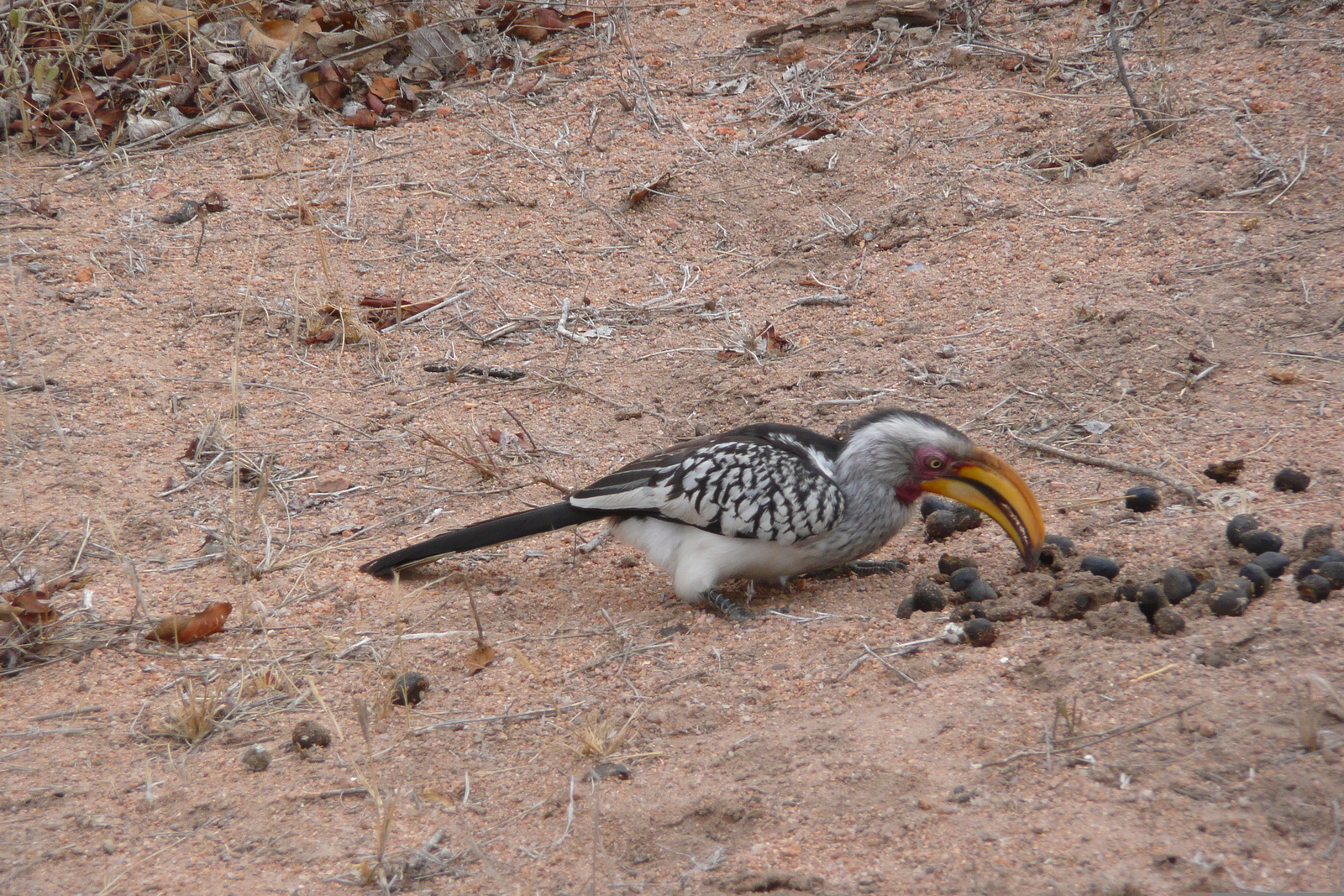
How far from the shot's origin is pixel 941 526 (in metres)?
3.82

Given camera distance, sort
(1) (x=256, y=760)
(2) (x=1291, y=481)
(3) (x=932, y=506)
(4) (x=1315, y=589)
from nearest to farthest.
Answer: (4) (x=1315, y=589) < (1) (x=256, y=760) < (2) (x=1291, y=481) < (3) (x=932, y=506)

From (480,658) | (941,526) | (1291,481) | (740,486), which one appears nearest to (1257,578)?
(1291,481)

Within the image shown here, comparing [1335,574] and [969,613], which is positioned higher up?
[1335,574]

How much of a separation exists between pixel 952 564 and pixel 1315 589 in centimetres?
99

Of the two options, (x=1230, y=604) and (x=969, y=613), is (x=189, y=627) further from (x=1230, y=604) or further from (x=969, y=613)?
(x=1230, y=604)

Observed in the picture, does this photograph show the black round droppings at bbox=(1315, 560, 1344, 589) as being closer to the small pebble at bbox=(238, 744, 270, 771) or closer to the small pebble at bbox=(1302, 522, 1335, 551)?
the small pebble at bbox=(1302, 522, 1335, 551)

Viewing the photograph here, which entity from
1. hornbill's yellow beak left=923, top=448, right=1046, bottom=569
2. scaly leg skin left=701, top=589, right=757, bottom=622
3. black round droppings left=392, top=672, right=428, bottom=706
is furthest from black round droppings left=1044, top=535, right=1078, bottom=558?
black round droppings left=392, top=672, right=428, bottom=706

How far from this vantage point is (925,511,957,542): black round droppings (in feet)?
12.5

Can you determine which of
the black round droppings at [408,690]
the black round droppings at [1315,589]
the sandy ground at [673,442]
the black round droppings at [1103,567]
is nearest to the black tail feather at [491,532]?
the sandy ground at [673,442]

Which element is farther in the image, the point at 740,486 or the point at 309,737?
the point at 740,486

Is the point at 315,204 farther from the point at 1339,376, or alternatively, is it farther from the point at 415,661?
the point at 1339,376

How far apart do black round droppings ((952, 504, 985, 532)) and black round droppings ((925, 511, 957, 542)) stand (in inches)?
0.6

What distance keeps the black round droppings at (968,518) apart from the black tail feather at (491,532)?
117 centimetres

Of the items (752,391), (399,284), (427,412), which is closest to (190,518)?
(427,412)
